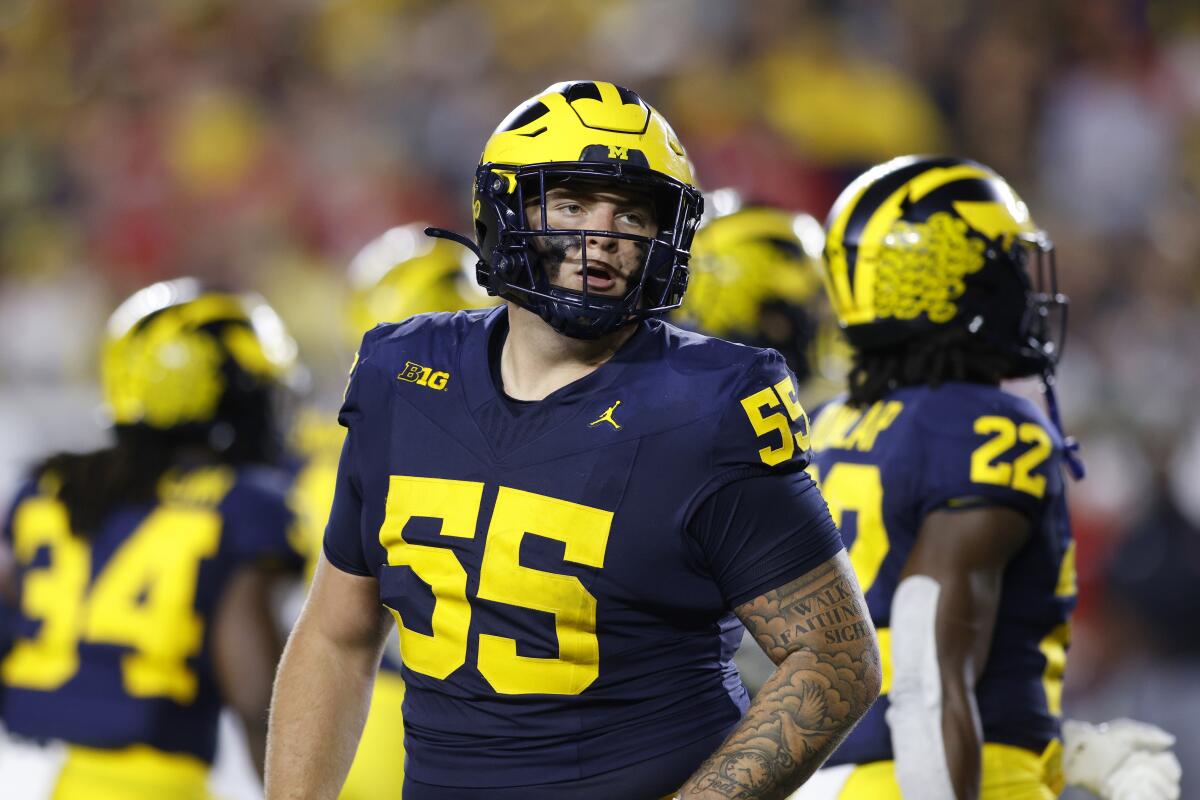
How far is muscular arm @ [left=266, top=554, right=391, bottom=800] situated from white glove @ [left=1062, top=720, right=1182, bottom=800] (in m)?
1.44

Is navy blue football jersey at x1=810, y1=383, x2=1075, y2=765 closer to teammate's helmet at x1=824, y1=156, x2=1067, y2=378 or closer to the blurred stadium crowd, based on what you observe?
teammate's helmet at x1=824, y1=156, x2=1067, y2=378

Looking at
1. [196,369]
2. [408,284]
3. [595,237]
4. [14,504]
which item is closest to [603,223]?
[595,237]

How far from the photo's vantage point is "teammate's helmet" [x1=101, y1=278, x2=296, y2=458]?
13.2 ft

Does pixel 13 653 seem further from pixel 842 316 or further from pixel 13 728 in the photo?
pixel 842 316

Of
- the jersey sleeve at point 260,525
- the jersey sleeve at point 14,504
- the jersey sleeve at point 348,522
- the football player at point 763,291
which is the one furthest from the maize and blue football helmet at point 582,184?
the jersey sleeve at point 14,504

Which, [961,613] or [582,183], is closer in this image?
[582,183]

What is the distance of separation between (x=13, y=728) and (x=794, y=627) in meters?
2.48

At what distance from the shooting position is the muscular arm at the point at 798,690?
6.55 ft

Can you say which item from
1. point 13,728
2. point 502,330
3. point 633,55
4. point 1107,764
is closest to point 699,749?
point 502,330

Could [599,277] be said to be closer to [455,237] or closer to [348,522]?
[455,237]

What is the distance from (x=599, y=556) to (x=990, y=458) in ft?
3.19

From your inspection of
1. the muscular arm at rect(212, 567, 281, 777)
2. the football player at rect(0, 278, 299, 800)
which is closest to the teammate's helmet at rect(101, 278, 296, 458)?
the football player at rect(0, 278, 299, 800)

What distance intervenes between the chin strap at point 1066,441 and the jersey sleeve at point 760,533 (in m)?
1.05

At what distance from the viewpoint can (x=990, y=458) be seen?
8.93 feet
